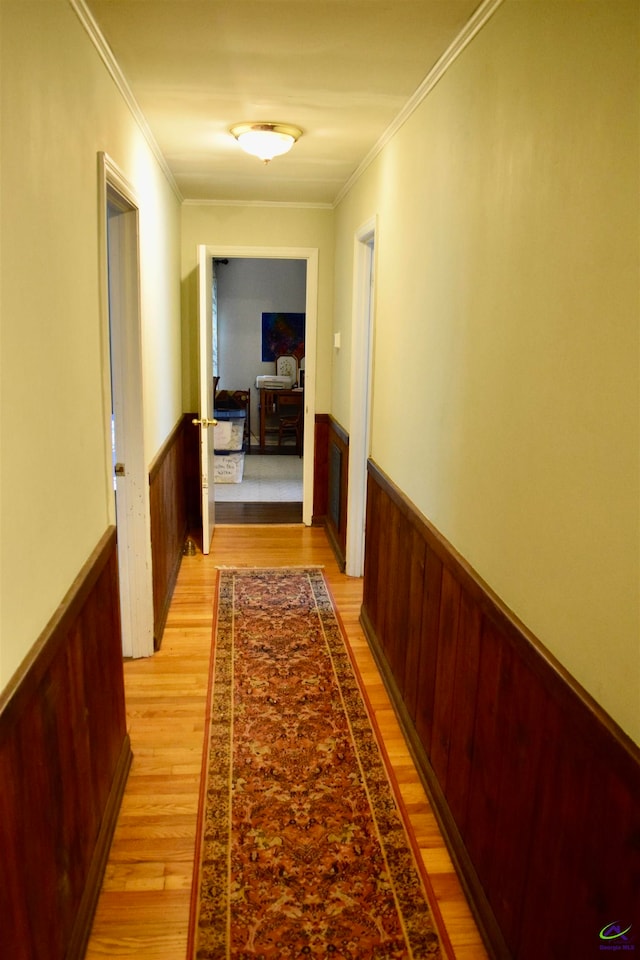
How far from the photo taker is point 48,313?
1.60 metres

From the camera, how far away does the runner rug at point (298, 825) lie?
184cm

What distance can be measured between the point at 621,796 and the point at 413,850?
3.70 feet

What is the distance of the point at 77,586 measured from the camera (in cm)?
181

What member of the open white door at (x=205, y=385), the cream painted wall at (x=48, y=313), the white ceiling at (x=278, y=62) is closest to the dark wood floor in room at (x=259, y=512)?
the open white door at (x=205, y=385)

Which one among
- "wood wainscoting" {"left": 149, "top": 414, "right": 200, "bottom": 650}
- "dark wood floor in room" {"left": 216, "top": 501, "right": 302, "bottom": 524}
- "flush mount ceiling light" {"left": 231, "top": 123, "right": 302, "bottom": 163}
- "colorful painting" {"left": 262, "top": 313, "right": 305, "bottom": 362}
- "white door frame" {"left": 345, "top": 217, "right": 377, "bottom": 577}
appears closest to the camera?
"flush mount ceiling light" {"left": 231, "top": 123, "right": 302, "bottom": 163}

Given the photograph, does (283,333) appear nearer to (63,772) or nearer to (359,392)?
(359,392)

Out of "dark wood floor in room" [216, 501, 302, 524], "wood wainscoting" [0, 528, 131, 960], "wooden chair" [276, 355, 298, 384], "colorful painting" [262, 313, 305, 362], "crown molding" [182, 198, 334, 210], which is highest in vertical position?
"crown molding" [182, 198, 334, 210]

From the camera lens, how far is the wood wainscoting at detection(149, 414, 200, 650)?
11.5ft

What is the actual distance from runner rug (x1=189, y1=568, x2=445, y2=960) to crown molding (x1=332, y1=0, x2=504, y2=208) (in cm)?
234

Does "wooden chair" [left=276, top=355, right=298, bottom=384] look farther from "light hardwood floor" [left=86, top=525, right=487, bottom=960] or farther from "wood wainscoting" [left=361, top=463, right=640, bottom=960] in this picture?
"wood wainscoting" [left=361, top=463, right=640, bottom=960]

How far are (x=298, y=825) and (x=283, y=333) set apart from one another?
745cm

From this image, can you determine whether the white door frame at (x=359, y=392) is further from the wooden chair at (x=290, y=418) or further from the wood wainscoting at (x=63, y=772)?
the wooden chair at (x=290, y=418)

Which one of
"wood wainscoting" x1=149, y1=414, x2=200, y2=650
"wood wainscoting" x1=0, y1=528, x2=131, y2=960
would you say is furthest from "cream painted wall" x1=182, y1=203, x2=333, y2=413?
"wood wainscoting" x1=0, y1=528, x2=131, y2=960

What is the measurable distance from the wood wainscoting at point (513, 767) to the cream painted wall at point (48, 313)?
107 cm
